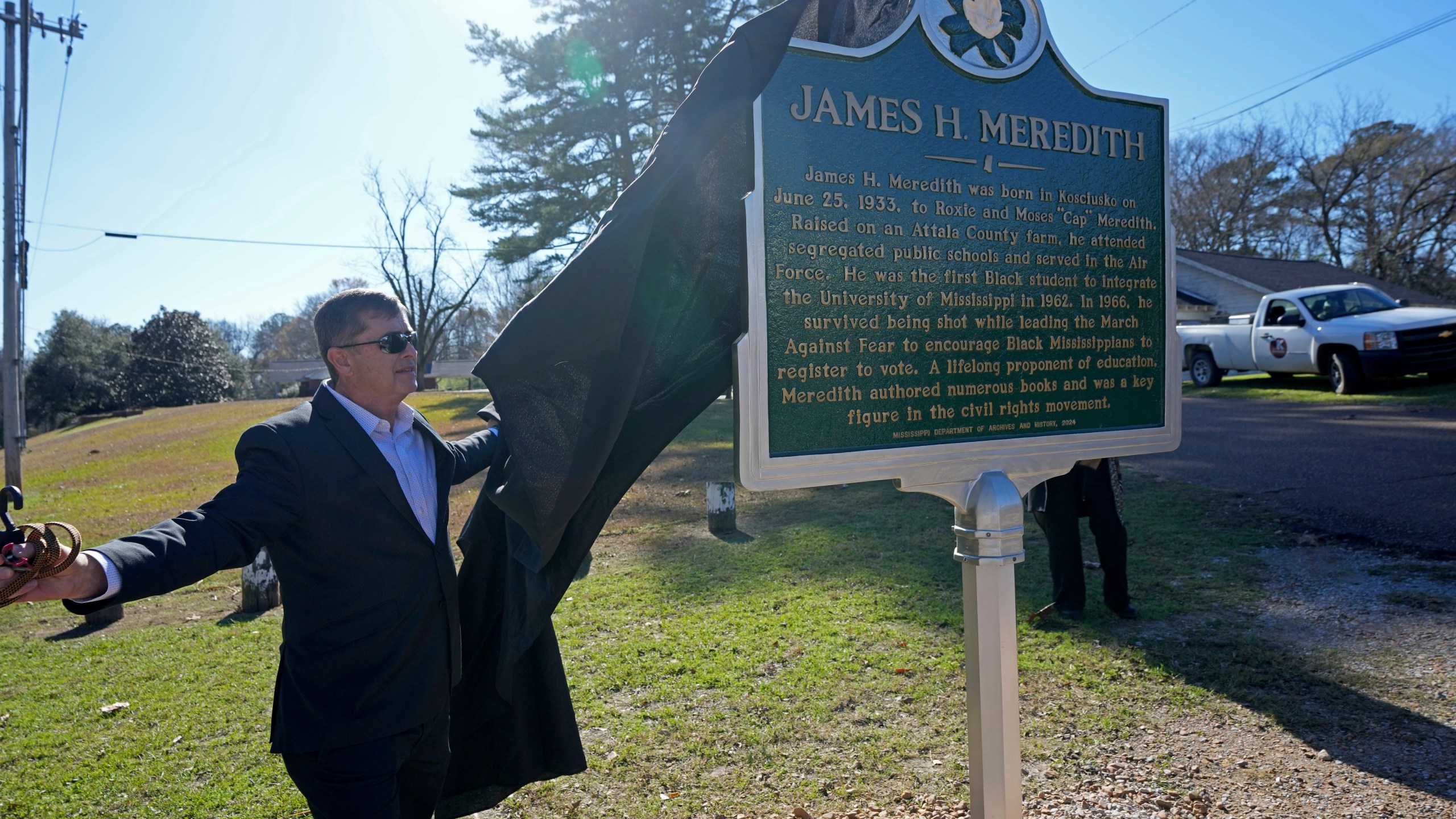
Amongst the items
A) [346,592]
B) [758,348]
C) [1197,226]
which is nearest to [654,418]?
[758,348]

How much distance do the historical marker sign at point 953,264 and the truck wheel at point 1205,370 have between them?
1909cm

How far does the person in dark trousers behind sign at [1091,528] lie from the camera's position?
207 inches

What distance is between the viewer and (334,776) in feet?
7.21

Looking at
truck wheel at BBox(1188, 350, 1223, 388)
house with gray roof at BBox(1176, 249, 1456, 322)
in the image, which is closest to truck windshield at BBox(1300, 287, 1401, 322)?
truck wheel at BBox(1188, 350, 1223, 388)

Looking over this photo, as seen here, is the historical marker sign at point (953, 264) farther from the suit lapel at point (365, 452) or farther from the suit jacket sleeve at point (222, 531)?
the suit jacket sleeve at point (222, 531)

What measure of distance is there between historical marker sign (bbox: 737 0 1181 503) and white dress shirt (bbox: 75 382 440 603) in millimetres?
896

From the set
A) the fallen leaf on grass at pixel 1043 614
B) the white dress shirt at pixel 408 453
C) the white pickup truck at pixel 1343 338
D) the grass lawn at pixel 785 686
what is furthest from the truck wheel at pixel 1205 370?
the white dress shirt at pixel 408 453

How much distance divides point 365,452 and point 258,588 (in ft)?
17.3

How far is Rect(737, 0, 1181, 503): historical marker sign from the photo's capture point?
2.49 meters

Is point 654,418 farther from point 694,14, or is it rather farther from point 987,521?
point 694,14

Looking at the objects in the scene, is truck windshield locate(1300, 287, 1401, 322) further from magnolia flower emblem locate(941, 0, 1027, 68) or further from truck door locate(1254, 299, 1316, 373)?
magnolia flower emblem locate(941, 0, 1027, 68)

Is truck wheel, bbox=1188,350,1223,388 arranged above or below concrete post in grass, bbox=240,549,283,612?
above

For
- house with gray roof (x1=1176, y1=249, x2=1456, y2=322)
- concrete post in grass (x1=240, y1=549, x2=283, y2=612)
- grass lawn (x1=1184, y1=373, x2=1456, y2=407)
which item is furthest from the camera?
house with gray roof (x1=1176, y1=249, x2=1456, y2=322)

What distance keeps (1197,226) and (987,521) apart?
44769 mm
